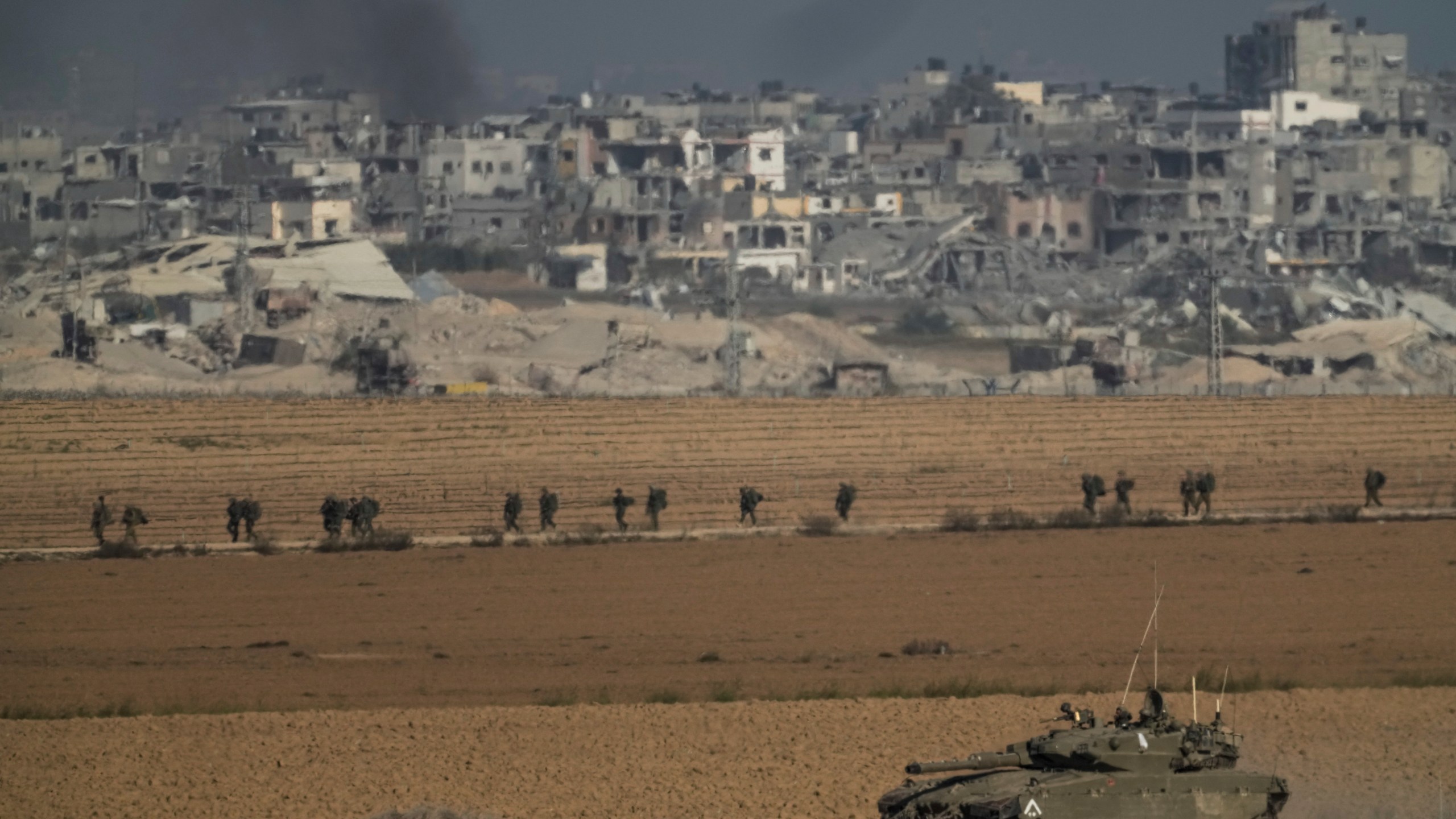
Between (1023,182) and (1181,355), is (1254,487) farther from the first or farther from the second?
(1023,182)

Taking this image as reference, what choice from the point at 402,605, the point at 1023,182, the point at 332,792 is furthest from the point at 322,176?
the point at 332,792

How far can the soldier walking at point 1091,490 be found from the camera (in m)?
35.3

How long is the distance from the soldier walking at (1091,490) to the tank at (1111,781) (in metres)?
22.3

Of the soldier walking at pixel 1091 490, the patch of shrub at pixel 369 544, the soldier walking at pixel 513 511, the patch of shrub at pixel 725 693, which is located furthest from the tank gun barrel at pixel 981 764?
the soldier walking at pixel 1091 490

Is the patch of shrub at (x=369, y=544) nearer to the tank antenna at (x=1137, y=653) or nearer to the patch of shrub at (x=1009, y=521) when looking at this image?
the patch of shrub at (x=1009, y=521)

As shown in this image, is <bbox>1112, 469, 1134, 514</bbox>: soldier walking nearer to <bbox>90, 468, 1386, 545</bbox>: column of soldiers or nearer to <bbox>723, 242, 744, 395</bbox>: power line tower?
<bbox>90, 468, 1386, 545</bbox>: column of soldiers

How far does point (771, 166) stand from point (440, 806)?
117545mm

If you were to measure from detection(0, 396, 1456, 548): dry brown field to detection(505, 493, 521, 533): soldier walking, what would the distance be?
1.34 meters

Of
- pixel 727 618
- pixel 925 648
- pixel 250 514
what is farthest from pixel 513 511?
pixel 925 648

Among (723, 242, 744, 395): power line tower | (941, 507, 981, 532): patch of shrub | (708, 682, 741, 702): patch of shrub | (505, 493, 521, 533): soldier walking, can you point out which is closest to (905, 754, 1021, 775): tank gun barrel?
(708, 682, 741, 702): patch of shrub

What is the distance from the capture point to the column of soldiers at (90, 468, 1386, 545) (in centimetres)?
3378

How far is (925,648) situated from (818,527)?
11076 millimetres

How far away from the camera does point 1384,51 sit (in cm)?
17562

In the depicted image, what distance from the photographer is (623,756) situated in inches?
719
